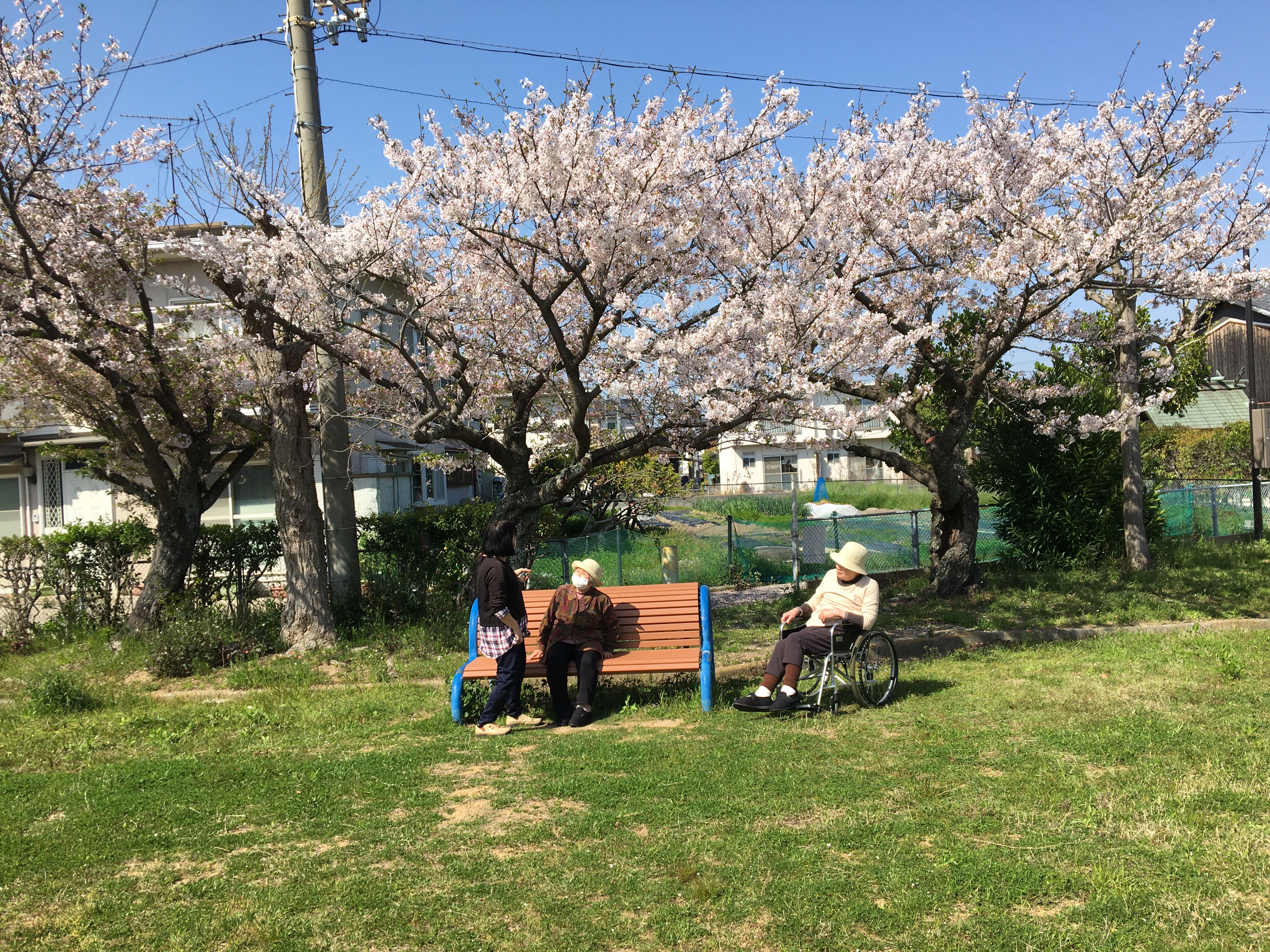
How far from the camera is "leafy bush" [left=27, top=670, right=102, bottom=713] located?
7555 mm

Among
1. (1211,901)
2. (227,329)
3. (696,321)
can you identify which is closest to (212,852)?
(1211,901)

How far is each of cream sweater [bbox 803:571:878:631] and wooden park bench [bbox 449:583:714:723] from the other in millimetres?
822

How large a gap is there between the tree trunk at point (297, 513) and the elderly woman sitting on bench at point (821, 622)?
4.84 metres

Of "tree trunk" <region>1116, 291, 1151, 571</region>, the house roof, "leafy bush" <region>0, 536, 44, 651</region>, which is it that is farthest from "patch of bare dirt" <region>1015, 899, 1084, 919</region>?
the house roof

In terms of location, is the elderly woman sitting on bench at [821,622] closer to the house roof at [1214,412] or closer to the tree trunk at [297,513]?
the tree trunk at [297,513]

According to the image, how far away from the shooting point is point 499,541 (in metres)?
6.89

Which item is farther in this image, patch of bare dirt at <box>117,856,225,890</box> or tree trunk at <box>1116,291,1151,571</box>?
tree trunk at <box>1116,291,1151,571</box>

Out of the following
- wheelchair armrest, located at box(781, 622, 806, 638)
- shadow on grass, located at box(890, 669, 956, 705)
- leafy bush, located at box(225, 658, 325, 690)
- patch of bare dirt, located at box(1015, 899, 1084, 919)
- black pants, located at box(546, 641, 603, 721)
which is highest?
wheelchair armrest, located at box(781, 622, 806, 638)

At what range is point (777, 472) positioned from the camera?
5003 cm

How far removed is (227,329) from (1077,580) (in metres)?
10.9

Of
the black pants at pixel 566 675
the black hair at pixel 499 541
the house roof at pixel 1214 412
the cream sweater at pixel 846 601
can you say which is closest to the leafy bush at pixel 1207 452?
the house roof at pixel 1214 412

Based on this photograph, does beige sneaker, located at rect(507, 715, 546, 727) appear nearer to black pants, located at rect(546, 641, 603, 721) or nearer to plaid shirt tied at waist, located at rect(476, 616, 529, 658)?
black pants, located at rect(546, 641, 603, 721)

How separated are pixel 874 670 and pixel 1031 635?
350cm

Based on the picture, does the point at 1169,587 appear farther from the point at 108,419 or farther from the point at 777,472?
the point at 777,472
